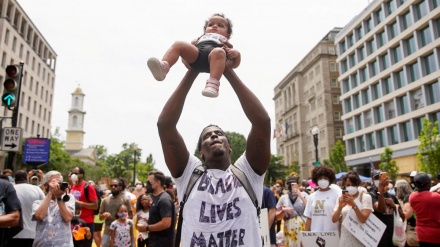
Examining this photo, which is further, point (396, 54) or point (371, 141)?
point (371, 141)

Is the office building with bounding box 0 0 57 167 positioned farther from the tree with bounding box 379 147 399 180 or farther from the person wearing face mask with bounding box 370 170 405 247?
the person wearing face mask with bounding box 370 170 405 247

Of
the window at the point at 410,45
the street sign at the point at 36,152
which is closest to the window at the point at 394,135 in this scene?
the window at the point at 410,45

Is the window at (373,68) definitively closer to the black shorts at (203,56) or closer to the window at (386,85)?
the window at (386,85)

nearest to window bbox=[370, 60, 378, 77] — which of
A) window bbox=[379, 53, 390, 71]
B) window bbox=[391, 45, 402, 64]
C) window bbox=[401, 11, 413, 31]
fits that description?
window bbox=[379, 53, 390, 71]

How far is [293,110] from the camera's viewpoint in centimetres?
7881

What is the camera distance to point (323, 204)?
19.1 feet

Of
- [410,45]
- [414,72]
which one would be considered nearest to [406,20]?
[410,45]

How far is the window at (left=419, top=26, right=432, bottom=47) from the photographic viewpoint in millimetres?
36394

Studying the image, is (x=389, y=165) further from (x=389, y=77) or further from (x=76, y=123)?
(x=76, y=123)

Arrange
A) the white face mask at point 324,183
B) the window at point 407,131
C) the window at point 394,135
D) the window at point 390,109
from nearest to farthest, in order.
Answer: the white face mask at point 324,183
the window at point 407,131
the window at point 394,135
the window at point 390,109

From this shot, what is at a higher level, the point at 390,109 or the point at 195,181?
the point at 390,109

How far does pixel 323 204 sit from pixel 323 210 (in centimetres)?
10

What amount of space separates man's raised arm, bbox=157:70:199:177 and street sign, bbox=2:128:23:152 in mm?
7215

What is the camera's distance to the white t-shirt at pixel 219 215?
2.59 meters
